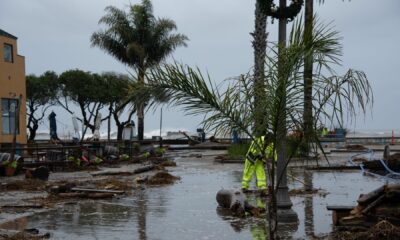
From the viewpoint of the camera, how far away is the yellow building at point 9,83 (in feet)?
93.8

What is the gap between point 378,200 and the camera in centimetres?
796

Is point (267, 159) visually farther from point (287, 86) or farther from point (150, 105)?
point (150, 105)

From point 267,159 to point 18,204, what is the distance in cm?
683

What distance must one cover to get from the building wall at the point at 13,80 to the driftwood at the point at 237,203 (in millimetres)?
19844

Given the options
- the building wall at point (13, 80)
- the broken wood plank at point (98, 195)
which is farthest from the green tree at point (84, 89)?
the broken wood plank at point (98, 195)

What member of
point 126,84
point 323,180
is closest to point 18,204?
point 126,84

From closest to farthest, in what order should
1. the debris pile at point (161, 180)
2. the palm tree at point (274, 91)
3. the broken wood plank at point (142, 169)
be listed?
1. the palm tree at point (274, 91)
2. the debris pile at point (161, 180)
3. the broken wood plank at point (142, 169)

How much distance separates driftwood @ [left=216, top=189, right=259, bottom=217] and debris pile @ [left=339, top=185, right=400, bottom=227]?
2.43 meters

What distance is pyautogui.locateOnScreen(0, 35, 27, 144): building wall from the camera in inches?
1125

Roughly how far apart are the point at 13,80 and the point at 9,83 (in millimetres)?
405

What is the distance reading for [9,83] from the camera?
2902 cm

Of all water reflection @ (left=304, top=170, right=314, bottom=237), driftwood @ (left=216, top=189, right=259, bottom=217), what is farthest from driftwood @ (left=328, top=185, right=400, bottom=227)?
driftwood @ (left=216, top=189, right=259, bottom=217)

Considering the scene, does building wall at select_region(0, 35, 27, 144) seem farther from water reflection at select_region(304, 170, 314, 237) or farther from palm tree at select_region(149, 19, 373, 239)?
palm tree at select_region(149, 19, 373, 239)

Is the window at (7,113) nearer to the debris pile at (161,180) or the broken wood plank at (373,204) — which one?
the debris pile at (161,180)
